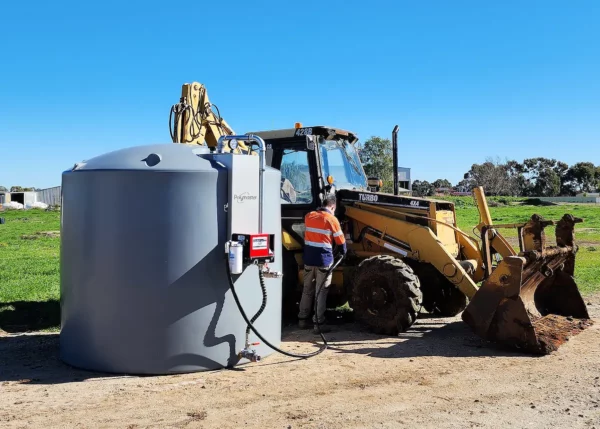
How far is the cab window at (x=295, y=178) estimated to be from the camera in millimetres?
9359

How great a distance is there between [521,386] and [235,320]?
3.06 metres

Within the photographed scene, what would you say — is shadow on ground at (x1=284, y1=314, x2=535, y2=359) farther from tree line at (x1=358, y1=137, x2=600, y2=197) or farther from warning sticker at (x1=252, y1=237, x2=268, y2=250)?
tree line at (x1=358, y1=137, x2=600, y2=197)

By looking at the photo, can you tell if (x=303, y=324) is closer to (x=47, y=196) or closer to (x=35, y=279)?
(x=35, y=279)

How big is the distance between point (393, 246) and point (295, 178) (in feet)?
5.97

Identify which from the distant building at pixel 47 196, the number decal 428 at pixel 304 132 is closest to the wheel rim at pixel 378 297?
the number decal 428 at pixel 304 132

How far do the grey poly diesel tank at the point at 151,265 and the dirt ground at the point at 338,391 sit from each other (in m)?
0.29

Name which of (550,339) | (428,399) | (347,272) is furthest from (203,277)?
(550,339)

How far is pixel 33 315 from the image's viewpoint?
33.1 ft

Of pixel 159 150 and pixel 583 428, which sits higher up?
pixel 159 150

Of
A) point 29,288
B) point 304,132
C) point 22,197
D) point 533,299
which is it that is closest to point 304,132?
point 304,132

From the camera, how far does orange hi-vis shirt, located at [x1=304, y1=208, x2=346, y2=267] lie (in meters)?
8.49

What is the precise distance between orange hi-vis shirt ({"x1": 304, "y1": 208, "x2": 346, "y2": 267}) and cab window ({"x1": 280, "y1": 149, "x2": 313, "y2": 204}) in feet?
2.69

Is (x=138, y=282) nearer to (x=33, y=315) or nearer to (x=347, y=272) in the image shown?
(x=347, y=272)

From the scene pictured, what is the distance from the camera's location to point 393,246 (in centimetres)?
924
